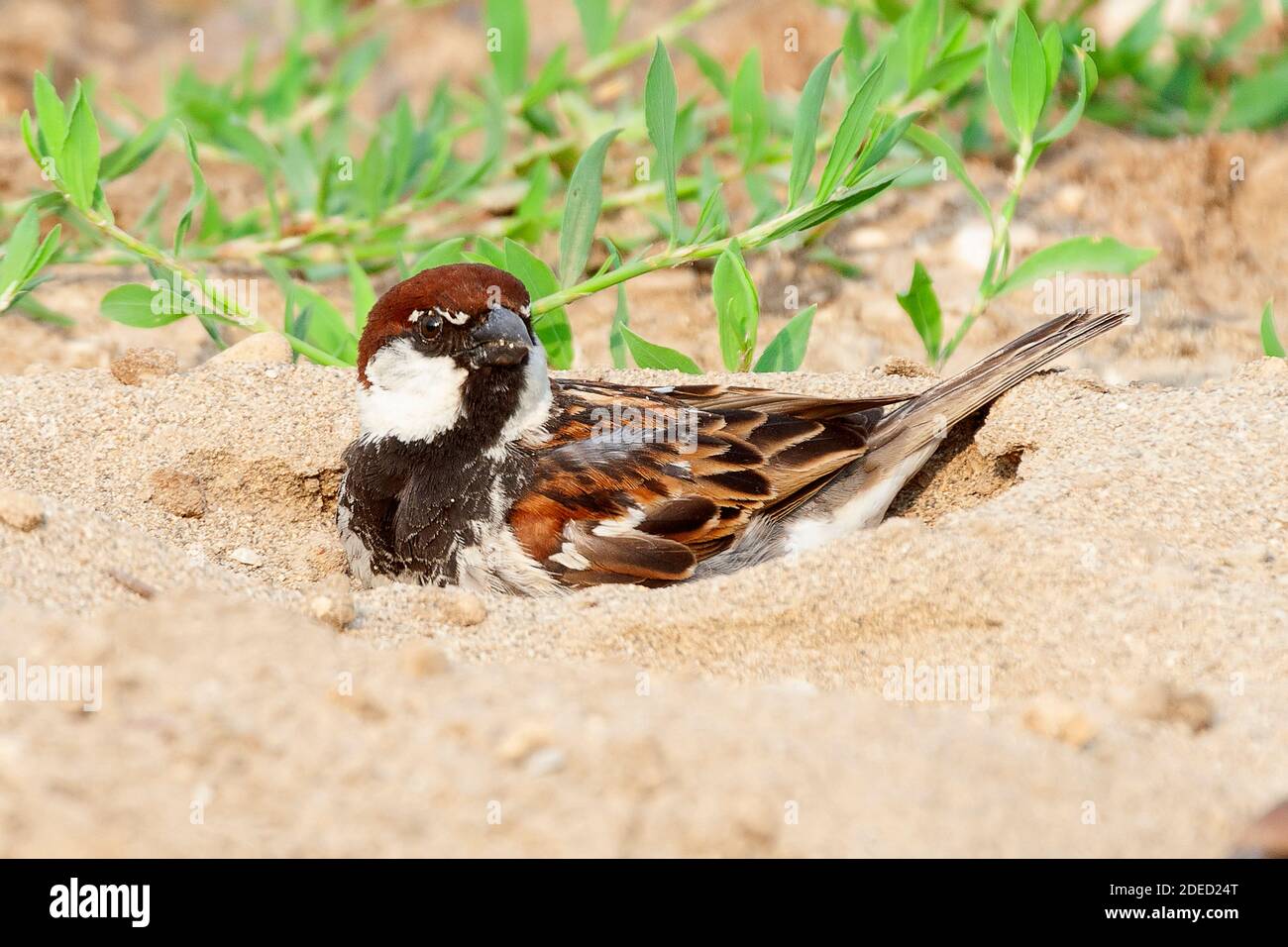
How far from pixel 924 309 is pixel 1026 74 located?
0.86 meters

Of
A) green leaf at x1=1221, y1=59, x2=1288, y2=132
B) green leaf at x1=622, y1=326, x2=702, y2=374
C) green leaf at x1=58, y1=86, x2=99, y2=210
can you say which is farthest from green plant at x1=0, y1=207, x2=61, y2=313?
green leaf at x1=1221, y1=59, x2=1288, y2=132

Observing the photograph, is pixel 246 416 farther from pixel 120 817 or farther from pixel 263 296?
pixel 120 817

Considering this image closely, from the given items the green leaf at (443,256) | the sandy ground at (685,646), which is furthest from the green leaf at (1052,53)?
the green leaf at (443,256)

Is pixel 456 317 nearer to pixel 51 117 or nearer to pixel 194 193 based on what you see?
pixel 194 193

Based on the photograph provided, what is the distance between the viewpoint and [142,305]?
493cm

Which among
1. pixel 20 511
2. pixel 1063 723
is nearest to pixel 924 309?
pixel 1063 723

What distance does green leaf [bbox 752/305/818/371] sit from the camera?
16.6 feet

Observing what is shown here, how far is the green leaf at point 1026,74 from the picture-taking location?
4.62 metres

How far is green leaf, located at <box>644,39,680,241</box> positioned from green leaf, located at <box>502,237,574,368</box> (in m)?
0.51

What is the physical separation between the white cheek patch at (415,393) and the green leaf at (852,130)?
136cm

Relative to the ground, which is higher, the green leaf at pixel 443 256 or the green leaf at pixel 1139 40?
the green leaf at pixel 1139 40

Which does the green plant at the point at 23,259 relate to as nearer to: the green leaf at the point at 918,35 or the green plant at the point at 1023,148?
the green plant at the point at 1023,148

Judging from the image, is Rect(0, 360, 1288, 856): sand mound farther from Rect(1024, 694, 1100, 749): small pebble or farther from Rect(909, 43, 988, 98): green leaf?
Rect(909, 43, 988, 98): green leaf
